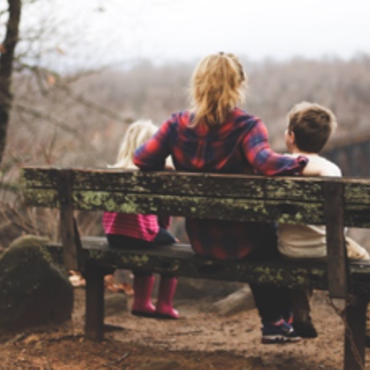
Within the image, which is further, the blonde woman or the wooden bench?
the blonde woman

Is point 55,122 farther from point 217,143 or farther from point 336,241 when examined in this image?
point 336,241

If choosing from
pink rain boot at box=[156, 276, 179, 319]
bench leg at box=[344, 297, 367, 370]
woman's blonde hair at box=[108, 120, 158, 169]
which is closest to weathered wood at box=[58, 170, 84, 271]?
woman's blonde hair at box=[108, 120, 158, 169]

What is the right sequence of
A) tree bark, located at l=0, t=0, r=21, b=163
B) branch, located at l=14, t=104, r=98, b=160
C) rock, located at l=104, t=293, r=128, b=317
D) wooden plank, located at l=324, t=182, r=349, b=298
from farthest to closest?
1. branch, located at l=14, t=104, r=98, b=160
2. tree bark, located at l=0, t=0, r=21, b=163
3. rock, located at l=104, t=293, r=128, b=317
4. wooden plank, located at l=324, t=182, r=349, b=298

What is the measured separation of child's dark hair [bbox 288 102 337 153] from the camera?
14.1ft

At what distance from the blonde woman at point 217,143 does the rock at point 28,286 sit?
120 centimetres

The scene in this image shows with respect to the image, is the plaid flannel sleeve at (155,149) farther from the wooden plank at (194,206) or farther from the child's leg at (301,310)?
the child's leg at (301,310)

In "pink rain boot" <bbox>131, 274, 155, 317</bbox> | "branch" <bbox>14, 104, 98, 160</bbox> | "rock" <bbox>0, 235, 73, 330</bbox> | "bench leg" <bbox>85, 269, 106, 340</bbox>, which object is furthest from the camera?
"branch" <bbox>14, 104, 98, 160</bbox>

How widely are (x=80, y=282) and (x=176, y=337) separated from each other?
162 centimetres

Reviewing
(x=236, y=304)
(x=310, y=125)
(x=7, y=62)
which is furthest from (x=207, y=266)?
(x=7, y=62)

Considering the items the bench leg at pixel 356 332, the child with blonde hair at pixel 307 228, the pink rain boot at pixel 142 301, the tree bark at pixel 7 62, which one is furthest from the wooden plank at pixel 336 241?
the tree bark at pixel 7 62

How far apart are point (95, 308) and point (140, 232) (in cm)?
56

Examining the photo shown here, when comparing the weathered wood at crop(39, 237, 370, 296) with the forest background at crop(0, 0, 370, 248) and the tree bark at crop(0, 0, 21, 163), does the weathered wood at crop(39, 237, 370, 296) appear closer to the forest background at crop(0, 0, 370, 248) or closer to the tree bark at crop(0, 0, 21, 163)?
the forest background at crop(0, 0, 370, 248)

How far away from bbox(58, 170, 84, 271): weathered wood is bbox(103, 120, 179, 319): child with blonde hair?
12.2 inches

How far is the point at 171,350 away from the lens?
4.81 meters
